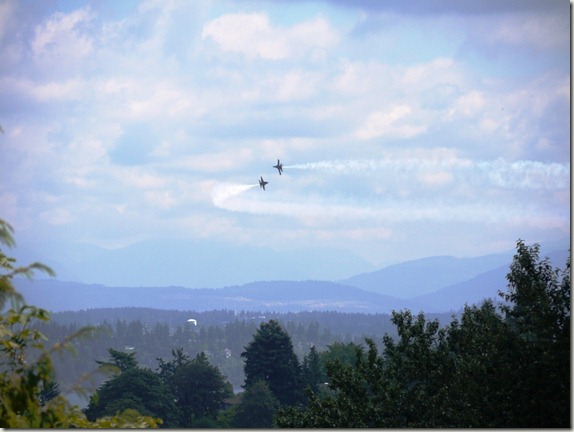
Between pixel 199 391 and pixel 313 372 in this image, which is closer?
pixel 199 391

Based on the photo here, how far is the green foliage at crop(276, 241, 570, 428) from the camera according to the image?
33.1 metres

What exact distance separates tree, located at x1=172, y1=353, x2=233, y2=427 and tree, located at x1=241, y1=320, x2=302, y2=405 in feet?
11.2

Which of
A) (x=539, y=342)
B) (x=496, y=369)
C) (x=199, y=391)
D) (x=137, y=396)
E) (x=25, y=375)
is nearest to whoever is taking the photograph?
(x=25, y=375)

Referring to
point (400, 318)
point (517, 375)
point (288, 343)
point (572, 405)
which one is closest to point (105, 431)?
point (572, 405)

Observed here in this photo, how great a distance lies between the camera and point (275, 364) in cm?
10512

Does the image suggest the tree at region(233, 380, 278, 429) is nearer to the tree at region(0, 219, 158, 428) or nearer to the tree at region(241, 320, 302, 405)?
the tree at region(241, 320, 302, 405)

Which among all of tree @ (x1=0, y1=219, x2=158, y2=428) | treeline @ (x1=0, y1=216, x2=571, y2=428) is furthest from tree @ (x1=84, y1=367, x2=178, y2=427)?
tree @ (x1=0, y1=219, x2=158, y2=428)

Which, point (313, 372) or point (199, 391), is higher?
point (313, 372)

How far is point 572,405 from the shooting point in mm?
30453

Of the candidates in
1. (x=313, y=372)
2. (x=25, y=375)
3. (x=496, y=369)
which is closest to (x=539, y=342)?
(x=496, y=369)

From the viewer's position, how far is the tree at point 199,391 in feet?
345

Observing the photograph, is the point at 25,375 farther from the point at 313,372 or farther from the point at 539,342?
the point at 313,372

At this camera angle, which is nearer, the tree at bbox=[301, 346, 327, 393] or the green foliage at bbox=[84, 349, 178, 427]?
the green foliage at bbox=[84, 349, 178, 427]

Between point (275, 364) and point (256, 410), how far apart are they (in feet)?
30.1
